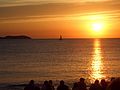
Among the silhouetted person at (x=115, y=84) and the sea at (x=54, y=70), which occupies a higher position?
the sea at (x=54, y=70)

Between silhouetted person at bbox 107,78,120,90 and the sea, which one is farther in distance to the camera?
the sea

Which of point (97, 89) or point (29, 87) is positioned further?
point (29, 87)

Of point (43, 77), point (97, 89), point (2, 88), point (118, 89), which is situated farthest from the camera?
point (43, 77)

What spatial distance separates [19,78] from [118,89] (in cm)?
4500

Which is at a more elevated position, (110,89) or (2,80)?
(2,80)

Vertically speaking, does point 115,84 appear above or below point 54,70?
below

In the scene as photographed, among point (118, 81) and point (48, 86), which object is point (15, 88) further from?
point (118, 81)

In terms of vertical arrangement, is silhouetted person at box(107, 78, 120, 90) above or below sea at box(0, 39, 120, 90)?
below

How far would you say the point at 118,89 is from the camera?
3.56 metres

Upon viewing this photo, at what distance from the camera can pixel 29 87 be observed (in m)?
14.8

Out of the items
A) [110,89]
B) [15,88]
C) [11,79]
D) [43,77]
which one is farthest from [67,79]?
[110,89]

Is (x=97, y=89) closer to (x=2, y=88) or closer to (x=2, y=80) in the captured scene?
(x=2, y=88)

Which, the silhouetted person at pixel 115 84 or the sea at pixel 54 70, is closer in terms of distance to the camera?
the silhouetted person at pixel 115 84

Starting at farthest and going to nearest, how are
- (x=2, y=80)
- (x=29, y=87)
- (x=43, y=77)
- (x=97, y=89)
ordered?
1. (x=43, y=77)
2. (x=2, y=80)
3. (x=29, y=87)
4. (x=97, y=89)
